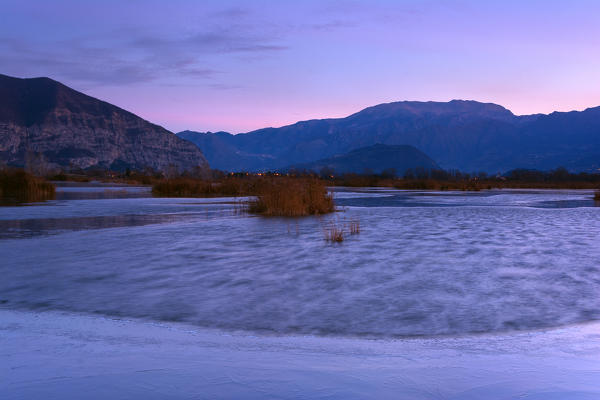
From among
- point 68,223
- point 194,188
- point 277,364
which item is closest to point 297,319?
point 277,364

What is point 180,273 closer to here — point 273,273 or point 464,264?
point 273,273

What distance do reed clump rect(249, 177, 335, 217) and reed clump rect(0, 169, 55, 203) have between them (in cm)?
1234

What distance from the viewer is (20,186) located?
25688 mm

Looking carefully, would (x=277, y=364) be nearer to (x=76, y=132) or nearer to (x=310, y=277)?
(x=310, y=277)

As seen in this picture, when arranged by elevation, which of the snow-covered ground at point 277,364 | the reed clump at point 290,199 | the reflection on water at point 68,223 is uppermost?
the reed clump at point 290,199

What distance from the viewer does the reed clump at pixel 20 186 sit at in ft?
83.1

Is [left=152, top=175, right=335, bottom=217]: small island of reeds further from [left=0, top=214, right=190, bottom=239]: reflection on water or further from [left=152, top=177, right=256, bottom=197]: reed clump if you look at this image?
[left=152, top=177, right=256, bottom=197]: reed clump

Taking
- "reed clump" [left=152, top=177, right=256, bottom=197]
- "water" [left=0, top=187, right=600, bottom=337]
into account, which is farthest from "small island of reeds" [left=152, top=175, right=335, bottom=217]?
"reed clump" [left=152, top=177, right=256, bottom=197]

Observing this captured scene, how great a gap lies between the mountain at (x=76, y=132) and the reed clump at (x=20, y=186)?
97.4m

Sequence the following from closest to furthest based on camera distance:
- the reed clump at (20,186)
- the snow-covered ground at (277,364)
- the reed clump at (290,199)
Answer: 1. the snow-covered ground at (277,364)
2. the reed clump at (290,199)
3. the reed clump at (20,186)

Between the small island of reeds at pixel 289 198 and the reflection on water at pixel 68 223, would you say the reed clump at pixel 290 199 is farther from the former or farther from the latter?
the reflection on water at pixel 68 223

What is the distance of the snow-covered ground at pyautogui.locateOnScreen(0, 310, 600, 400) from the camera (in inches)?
135

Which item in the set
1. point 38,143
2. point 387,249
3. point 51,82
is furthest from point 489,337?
point 51,82

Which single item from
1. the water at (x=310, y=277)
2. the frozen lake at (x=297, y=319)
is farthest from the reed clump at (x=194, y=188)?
the frozen lake at (x=297, y=319)
